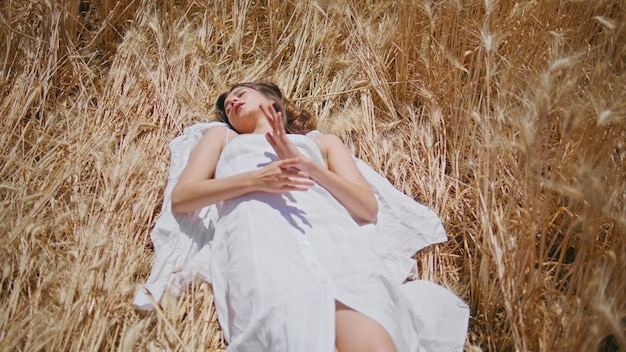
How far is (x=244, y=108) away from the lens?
65.5 inches

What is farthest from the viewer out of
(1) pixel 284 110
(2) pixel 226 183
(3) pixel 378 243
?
(1) pixel 284 110

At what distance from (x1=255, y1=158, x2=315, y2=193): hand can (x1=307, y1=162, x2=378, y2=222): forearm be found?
0.10m

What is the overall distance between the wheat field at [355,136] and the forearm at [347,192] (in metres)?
0.29

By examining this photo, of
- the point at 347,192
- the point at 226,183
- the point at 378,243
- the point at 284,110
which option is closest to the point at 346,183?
the point at 347,192

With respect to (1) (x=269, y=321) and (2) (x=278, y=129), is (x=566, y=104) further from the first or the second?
(1) (x=269, y=321)

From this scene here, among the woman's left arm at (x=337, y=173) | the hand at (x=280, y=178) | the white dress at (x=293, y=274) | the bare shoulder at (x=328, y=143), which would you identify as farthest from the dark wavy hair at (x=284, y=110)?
the hand at (x=280, y=178)

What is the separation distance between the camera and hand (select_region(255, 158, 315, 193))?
4.39 ft

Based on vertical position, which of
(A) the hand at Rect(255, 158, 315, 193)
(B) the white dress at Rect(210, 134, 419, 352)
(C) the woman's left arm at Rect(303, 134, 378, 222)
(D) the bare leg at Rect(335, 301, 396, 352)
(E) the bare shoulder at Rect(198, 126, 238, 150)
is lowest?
(D) the bare leg at Rect(335, 301, 396, 352)

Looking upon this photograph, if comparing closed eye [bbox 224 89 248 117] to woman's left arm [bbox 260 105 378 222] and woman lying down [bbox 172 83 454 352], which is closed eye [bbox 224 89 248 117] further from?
woman's left arm [bbox 260 105 378 222]

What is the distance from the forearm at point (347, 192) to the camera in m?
1.46

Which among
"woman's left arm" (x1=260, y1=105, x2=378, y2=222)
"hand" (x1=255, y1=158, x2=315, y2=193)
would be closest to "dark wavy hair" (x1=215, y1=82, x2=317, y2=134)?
"woman's left arm" (x1=260, y1=105, x2=378, y2=222)

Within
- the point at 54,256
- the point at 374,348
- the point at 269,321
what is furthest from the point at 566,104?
the point at 54,256

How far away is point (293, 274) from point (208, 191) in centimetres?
42

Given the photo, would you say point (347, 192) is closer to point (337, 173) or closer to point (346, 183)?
point (346, 183)
